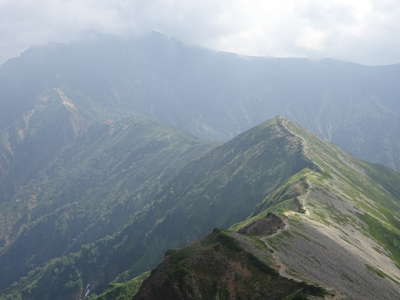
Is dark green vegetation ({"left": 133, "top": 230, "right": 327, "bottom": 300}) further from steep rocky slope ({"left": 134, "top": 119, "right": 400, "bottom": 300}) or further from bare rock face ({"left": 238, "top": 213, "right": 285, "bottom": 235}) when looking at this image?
bare rock face ({"left": 238, "top": 213, "right": 285, "bottom": 235})

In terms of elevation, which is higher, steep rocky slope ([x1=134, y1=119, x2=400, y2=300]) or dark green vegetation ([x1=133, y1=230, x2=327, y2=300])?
dark green vegetation ([x1=133, y1=230, x2=327, y2=300])

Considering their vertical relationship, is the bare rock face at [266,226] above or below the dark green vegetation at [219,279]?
below

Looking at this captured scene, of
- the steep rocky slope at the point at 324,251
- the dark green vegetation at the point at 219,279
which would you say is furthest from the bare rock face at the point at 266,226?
the dark green vegetation at the point at 219,279

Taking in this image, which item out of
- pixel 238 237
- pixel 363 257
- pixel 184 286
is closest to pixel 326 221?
pixel 363 257

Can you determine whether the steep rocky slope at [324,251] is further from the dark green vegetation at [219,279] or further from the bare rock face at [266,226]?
the dark green vegetation at [219,279]

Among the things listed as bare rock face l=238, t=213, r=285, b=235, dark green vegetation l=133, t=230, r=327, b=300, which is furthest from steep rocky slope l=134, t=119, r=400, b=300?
dark green vegetation l=133, t=230, r=327, b=300

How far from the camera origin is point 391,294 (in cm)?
9581

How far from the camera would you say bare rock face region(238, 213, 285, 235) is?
111 metres

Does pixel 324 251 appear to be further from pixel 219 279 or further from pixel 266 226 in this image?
pixel 219 279

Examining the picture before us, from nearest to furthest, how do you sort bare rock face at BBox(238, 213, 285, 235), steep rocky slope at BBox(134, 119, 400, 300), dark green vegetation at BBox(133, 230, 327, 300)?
dark green vegetation at BBox(133, 230, 327, 300) < steep rocky slope at BBox(134, 119, 400, 300) < bare rock face at BBox(238, 213, 285, 235)

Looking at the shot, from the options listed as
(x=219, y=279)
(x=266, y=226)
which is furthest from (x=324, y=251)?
(x=219, y=279)

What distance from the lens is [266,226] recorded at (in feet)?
381

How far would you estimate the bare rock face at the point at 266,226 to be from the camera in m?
111

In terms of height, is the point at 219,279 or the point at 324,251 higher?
the point at 219,279
